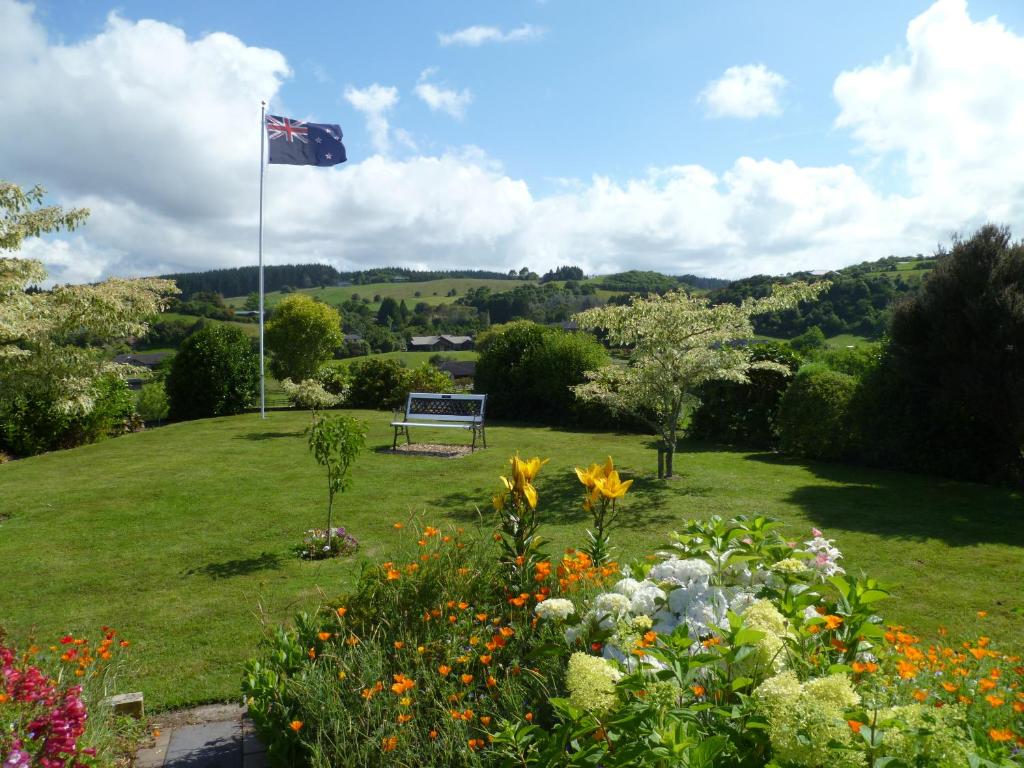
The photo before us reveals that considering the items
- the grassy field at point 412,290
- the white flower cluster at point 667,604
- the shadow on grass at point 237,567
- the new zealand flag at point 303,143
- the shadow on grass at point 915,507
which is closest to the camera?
the white flower cluster at point 667,604

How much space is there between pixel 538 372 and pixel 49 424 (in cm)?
1155

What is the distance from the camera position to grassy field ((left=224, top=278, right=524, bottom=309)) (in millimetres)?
94812

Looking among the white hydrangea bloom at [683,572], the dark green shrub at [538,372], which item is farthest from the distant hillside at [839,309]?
the white hydrangea bloom at [683,572]

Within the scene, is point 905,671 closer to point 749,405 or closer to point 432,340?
point 749,405

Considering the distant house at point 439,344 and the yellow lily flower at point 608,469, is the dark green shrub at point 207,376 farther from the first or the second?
the distant house at point 439,344

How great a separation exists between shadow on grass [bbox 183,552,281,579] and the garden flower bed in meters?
2.88

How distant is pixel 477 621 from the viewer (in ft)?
10.3

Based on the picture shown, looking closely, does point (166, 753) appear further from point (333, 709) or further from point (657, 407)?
point (657, 407)

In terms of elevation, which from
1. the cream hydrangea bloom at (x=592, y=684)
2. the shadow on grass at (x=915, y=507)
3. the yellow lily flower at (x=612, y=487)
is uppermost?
the yellow lily flower at (x=612, y=487)

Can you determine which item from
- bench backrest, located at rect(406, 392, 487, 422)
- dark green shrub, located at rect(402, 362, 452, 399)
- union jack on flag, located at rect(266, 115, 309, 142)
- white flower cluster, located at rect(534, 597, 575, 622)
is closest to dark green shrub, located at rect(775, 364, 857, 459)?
bench backrest, located at rect(406, 392, 487, 422)

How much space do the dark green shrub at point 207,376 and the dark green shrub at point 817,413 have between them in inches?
611

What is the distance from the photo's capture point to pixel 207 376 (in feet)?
63.3

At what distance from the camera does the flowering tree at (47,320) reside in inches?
300

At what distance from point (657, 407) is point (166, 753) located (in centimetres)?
796
